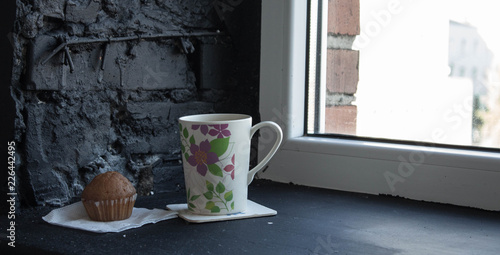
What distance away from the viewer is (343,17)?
1.33 meters

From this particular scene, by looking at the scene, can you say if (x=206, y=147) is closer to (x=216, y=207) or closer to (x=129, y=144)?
(x=216, y=207)

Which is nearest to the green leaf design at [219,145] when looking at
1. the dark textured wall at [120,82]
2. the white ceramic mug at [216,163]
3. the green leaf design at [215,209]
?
the white ceramic mug at [216,163]

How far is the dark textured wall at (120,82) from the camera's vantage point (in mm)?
1077

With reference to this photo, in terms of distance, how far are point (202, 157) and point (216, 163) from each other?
28 millimetres

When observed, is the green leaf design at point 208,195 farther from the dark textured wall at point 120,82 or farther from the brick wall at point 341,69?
the brick wall at point 341,69

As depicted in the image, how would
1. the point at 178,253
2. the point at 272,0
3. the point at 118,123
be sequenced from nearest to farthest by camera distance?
the point at 178,253
the point at 118,123
the point at 272,0

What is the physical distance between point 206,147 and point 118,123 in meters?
0.29

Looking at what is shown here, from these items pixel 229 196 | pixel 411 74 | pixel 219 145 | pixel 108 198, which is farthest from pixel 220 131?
pixel 411 74

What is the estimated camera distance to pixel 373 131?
1295mm

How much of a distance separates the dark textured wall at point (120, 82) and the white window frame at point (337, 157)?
65 millimetres

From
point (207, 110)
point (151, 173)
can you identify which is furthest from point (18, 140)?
point (207, 110)

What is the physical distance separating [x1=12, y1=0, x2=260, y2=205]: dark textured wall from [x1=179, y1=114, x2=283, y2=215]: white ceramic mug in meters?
0.23

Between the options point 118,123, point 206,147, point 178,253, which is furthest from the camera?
point 118,123

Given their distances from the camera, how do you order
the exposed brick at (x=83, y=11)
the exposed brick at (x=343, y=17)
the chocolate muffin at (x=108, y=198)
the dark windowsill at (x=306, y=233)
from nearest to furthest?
the dark windowsill at (x=306, y=233) → the chocolate muffin at (x=108, y=198) → the exposed brick at (x=83, y=11) → the exposed brick at (x=343, y=17)
